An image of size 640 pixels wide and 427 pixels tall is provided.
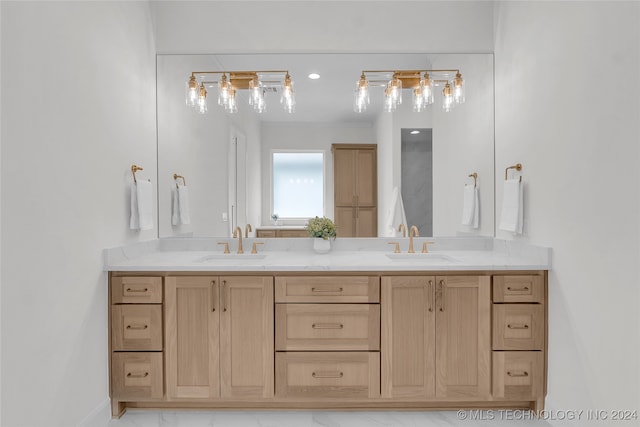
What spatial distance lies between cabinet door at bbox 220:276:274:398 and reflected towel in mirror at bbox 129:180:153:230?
26.3 inches

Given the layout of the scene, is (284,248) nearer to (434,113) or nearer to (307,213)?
(307,213)

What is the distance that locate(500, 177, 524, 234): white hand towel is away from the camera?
2.27m

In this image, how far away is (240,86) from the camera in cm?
271

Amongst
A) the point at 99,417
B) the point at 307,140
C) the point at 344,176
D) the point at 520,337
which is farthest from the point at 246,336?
the point at 520,337

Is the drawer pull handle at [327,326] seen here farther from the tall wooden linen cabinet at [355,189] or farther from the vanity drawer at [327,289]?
the tall wooden linen cabinet at [355,189]

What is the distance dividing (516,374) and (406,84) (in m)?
1.91

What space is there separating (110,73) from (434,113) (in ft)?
6.63

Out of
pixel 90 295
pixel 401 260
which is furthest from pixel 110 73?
→ pixel 401 260

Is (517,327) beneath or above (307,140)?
beneath

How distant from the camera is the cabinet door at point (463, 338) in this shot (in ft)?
6.91

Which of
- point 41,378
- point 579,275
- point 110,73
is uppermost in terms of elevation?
point 110,73

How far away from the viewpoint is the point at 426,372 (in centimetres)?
211

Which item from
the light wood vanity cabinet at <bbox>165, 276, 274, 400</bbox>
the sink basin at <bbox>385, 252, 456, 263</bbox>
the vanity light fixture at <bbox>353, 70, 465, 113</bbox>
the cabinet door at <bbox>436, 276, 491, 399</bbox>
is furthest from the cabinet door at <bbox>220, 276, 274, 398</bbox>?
the vanity light fixture at <bbox>353, 70, 465, 113</bbox>

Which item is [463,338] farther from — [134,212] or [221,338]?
[134,212]
